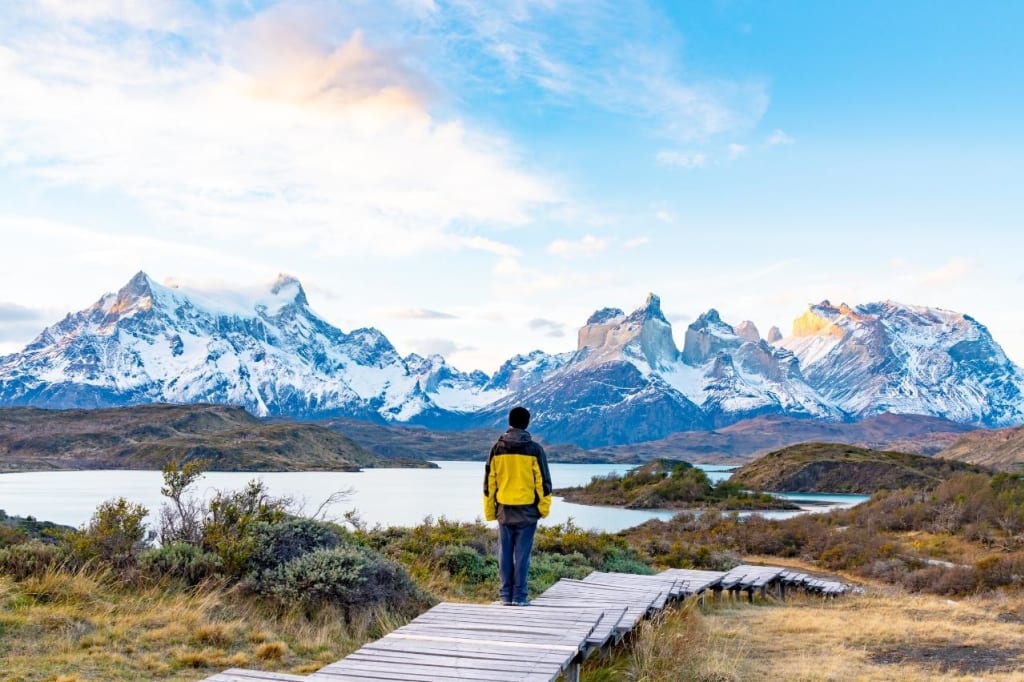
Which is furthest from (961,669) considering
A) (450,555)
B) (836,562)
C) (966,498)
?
(966,498)

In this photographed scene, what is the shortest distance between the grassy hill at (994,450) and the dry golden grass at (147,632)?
123 meters

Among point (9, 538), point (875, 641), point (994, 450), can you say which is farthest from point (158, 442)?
point (875, 641)

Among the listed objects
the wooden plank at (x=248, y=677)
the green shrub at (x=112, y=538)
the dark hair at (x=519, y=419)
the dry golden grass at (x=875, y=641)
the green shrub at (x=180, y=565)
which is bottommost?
the dry golden grass at (x=875, y=641)

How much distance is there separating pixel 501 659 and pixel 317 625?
4216mm

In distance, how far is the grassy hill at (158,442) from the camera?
6014 inches

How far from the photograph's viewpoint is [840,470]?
359 ft

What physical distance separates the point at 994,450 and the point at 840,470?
46.3 metres

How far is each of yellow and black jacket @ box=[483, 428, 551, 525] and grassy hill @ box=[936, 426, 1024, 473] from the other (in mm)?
121746

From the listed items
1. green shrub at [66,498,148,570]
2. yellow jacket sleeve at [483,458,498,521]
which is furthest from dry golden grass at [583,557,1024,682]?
green shrub at [66,498,148,570]

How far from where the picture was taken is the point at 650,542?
3123cm

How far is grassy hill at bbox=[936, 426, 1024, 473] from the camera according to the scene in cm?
12825

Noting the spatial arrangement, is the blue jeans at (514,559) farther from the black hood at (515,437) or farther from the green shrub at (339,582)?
the green shrub at (339,582)

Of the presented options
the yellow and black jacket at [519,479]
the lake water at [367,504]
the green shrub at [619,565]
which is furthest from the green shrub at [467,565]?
the lake water at [367,504]

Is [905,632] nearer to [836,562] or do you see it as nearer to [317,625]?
[317,625]
